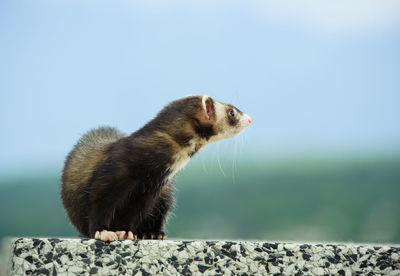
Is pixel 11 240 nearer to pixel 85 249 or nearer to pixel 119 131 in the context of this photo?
pixel 85 249

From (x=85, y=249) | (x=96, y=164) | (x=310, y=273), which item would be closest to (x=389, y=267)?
(x=310, y=273)

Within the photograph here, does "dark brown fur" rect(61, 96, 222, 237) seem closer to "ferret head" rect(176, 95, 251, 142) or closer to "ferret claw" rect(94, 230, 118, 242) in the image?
"ferret head" rect(176, 95, 251, 142)

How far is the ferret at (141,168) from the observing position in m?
2.99

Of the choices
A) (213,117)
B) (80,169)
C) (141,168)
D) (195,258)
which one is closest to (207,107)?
(213,117)

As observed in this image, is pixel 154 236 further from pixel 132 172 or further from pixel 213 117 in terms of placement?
pixel 213 117

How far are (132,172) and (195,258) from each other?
2.39ft

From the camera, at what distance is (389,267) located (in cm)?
259

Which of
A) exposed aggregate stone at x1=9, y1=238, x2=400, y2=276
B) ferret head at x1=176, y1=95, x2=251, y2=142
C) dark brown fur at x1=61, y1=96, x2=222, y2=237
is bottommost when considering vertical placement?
exposed aggregate stone at x1=9, y1=238, x2=400, y2=276

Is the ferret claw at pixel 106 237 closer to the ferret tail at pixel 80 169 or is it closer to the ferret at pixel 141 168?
the ferret at pixel 141 168

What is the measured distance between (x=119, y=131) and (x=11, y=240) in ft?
5.21

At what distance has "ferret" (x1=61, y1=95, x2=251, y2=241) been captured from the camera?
2.99 meters

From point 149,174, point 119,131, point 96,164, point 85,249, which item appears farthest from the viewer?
point 119,131

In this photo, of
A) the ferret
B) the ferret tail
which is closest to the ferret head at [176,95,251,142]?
the ferret

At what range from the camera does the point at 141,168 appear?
3039mm
